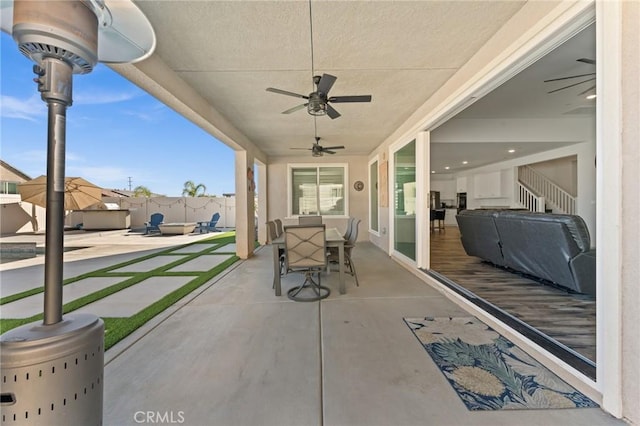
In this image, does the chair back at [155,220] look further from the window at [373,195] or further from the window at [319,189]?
the window at [373,195]

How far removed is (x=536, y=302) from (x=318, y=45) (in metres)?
3.53

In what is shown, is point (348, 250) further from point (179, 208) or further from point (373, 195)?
point (179, 208)

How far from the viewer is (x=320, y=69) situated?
2.93 m

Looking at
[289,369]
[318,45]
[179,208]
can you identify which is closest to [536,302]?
[289,369]

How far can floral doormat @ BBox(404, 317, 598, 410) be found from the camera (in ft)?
4.82

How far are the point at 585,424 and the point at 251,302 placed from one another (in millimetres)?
2764

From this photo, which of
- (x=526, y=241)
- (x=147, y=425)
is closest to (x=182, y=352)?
(x=147, y=425)

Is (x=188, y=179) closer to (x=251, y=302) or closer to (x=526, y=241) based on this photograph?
(x=251, y=302)

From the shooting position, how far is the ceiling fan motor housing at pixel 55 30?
84cm

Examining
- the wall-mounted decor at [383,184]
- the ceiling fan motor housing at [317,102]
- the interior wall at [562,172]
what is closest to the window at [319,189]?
the wall-mounted decor at [383,184]

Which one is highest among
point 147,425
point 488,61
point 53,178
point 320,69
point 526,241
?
point 320,69

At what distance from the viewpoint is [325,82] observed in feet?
8.71

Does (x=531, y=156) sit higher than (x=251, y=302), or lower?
higher

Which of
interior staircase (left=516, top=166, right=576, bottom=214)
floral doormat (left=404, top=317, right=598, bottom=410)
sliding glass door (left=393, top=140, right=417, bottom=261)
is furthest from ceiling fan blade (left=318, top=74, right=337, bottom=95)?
interior staircase (left=516, top=166, right=576, bottom=214)
